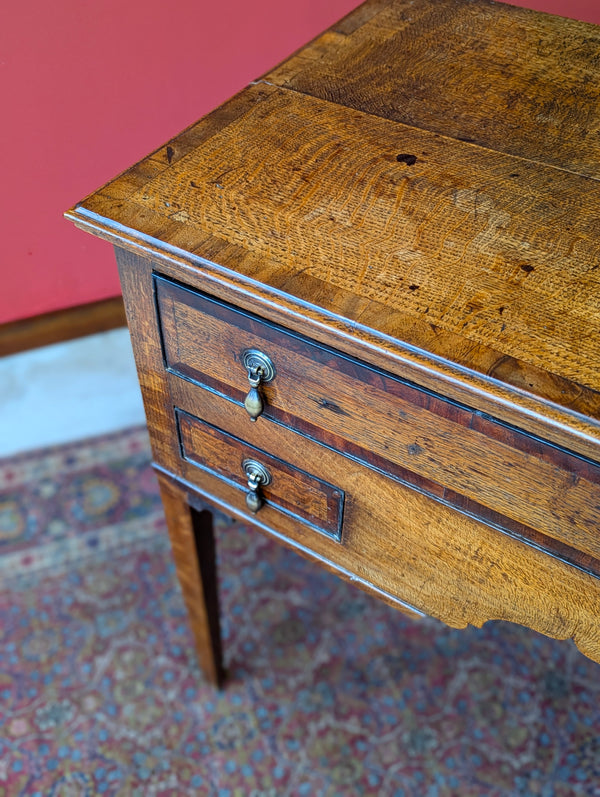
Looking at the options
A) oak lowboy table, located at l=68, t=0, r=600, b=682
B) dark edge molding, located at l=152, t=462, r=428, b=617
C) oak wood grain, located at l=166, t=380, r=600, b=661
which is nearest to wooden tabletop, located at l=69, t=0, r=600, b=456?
oak lowboy table, located at l=68, t=0, r=600, b=682

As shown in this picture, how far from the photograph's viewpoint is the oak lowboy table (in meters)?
0.47

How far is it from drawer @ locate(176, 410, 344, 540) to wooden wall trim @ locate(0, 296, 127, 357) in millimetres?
562

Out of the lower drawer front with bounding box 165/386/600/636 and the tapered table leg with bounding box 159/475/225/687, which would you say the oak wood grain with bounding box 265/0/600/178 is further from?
the tapered table leg with bounding box 159/475/225/687

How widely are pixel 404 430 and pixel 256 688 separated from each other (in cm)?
65

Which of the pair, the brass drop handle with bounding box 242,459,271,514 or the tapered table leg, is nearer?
the brass drop handle with bounding box 242,459,271,514

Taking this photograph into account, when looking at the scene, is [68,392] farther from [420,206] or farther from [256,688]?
[420,206]

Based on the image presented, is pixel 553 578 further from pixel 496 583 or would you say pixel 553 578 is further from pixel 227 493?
pixel 227 493

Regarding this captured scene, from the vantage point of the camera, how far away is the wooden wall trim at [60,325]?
1147 mm

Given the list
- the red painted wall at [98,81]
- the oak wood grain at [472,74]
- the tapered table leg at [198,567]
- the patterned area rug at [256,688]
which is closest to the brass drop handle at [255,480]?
the tapered table leg at [198,567]

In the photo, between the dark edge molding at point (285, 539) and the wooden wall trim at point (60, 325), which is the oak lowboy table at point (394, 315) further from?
the wooden wall trim at point (60, 325)

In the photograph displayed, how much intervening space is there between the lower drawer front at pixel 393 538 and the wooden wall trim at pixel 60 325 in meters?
0.56

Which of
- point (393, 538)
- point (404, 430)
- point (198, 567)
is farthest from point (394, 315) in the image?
point (198, 567)

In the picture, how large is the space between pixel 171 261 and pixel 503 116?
1.06 feet

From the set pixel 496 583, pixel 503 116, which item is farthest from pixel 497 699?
pixel 503 116
